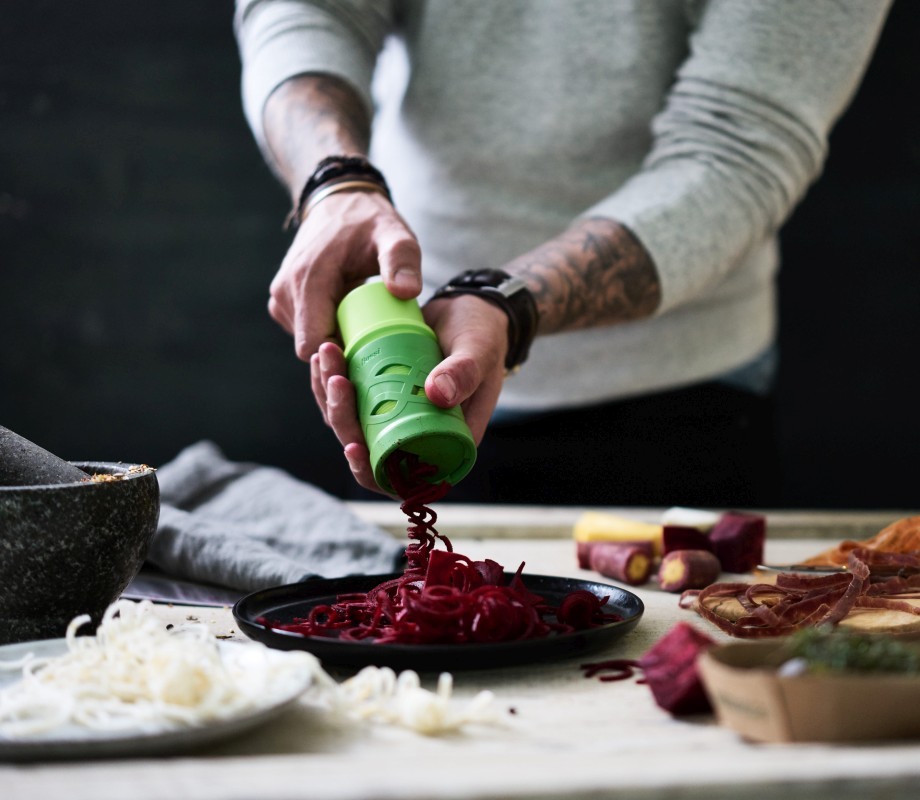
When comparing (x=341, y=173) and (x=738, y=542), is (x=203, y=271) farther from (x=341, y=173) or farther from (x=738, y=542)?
(x=738, y=542)

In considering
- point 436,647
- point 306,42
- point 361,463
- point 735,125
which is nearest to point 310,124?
point 306,42

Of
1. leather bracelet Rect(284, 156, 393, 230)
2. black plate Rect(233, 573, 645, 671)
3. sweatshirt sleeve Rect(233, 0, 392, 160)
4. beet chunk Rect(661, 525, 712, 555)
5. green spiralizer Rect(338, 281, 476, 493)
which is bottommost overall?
black plate Rect(233, 573, 645, 671)

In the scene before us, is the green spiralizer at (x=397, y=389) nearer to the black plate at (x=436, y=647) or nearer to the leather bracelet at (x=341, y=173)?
the black plate at (x=436, y=647)

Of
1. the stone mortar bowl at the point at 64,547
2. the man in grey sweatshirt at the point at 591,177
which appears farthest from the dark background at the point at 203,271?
the stone mortar bowl at the point at 64,547

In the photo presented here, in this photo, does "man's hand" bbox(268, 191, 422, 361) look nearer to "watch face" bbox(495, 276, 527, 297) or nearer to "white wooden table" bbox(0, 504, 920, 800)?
"watch face" bbox(495, 276, 527, 297)

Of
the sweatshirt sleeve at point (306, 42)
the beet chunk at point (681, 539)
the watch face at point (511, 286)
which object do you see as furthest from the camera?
the sweatshirt sleeve at point (306, 42)

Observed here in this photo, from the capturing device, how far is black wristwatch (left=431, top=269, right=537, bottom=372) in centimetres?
161

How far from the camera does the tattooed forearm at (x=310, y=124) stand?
1941 mm

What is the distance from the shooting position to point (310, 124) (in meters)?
1.98

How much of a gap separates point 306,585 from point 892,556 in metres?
0.76

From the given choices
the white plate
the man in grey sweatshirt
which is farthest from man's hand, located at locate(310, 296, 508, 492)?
the white plate

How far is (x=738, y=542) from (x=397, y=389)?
2.02 feet

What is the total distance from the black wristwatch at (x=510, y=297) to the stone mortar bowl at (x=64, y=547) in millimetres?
643

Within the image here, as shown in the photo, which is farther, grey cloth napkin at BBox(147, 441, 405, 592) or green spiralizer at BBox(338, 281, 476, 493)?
grey cloth napkin at BBox(147, 441, 405, 592)
